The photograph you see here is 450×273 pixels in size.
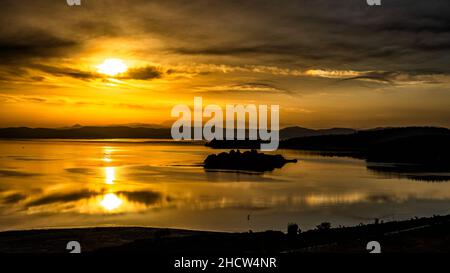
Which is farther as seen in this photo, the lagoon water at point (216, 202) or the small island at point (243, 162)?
the small island at point (243, 162)

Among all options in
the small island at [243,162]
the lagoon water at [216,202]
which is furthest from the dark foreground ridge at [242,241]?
the small island at [243,162]

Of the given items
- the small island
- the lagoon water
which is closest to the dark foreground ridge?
the lagoon water

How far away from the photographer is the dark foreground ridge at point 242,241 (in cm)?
1452

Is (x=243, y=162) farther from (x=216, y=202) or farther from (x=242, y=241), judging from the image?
(x=242, y=241)

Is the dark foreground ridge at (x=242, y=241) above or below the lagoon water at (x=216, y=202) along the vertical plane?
above

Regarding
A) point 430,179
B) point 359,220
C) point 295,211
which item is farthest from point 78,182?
point 430,179

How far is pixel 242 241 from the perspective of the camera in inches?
690

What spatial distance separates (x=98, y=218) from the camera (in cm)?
3347

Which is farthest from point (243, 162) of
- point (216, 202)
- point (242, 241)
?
point (242, 241)

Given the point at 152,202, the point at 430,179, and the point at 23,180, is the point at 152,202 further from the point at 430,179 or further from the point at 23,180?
the point at 430,179

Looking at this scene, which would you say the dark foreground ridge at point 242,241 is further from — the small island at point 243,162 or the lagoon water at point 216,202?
the small island at point 243,162

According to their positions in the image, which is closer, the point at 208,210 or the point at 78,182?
the point at 208,210
